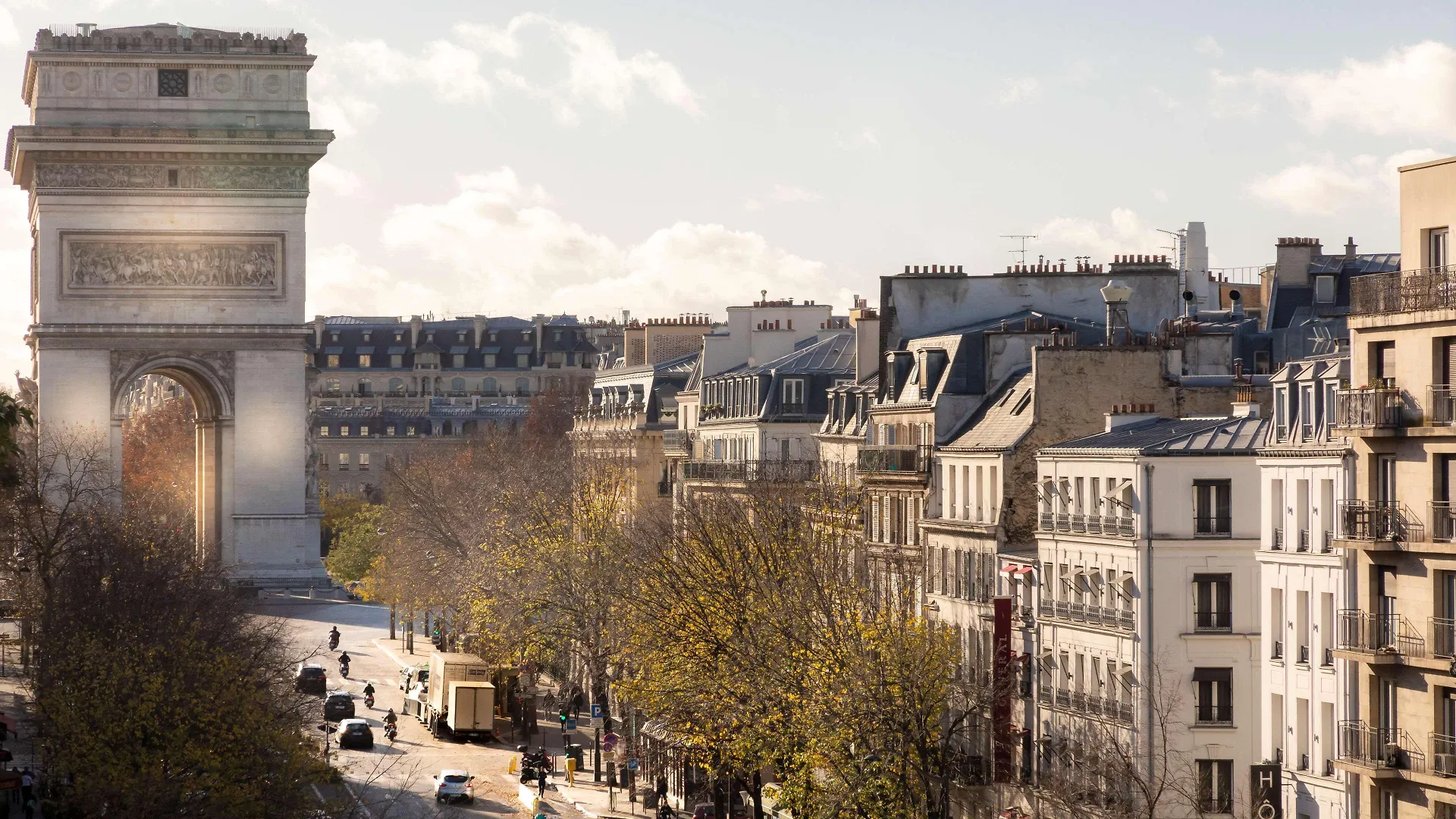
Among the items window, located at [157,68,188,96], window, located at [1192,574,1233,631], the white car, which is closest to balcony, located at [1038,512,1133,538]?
window, located at [1192,574,1233,631]

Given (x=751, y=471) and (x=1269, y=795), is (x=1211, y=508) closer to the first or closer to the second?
(x=1269, y=795)

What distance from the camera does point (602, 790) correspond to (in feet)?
160

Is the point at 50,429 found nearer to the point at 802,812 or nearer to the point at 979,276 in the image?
the point at 979,276

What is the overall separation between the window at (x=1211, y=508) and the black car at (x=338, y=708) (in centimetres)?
2662

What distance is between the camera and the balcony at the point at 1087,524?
33375 millimetres

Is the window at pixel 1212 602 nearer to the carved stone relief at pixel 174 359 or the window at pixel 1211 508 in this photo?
the window at pixel 1211 508

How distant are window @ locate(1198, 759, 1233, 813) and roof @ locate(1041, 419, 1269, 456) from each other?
3.66 m

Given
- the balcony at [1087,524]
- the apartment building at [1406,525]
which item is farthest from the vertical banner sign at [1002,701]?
the apartment building at [1406,525]

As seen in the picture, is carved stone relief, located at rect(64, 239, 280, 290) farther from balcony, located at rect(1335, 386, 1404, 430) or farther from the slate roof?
balcony, located at rect(1335, 386, 1404, 430)

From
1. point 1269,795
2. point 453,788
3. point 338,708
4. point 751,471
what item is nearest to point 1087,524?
point 1269,795

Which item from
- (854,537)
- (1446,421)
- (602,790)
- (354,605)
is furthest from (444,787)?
(354,605)

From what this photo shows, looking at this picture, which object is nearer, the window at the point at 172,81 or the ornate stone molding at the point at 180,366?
the ornate stone molding at the point at 180,366

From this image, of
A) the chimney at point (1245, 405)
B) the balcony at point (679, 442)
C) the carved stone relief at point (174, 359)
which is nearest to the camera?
the chimney at point (1245, 405)

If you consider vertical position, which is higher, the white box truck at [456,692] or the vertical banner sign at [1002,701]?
the vertical banner sign at [1002,701]
